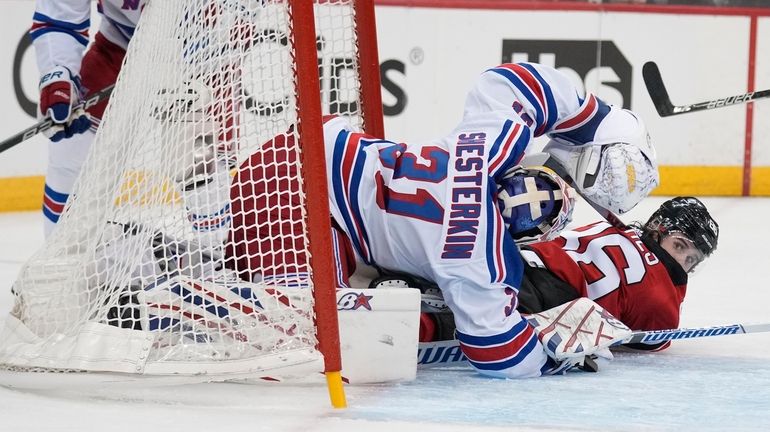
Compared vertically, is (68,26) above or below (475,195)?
above

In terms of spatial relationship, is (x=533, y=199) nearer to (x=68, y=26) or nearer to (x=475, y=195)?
(x=475, y=195)

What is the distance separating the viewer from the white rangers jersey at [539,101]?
243 centimetres

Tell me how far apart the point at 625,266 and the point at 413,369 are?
0.56m

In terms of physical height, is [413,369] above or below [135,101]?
below

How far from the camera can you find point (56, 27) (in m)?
3.32

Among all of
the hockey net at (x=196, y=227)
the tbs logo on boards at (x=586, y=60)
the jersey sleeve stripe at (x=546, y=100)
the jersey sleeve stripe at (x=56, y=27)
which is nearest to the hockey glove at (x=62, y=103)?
the jersey sleeve stripe at (x=56, y=27)

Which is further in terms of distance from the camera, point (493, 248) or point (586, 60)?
point (586, 60)

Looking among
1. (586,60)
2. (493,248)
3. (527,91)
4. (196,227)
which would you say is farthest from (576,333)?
(586,60)

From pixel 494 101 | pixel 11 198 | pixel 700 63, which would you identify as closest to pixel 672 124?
pixel 700 63

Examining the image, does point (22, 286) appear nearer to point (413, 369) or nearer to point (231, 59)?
point (231, 59)

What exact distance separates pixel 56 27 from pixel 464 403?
1.70 metres

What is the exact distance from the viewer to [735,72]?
5.50 m

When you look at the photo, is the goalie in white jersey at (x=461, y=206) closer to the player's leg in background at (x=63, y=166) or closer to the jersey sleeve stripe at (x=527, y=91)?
the jersey sleeve stripe at (x=527, y=91)

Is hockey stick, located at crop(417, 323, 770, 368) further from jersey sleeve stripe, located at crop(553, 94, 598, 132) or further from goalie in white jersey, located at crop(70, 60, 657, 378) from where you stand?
jersey sleeve stripe, located at crop(553, 94, 598, 132)
